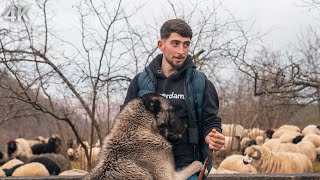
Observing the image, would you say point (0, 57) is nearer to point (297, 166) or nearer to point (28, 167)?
point (28, 167)

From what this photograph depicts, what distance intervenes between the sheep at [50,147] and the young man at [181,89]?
18462mm

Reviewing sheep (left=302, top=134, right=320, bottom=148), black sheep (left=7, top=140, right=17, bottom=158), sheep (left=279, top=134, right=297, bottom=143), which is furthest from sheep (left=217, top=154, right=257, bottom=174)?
black sheep (left=7, top=140, right=17, bottom=158)

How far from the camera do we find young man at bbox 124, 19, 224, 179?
360 centimetres

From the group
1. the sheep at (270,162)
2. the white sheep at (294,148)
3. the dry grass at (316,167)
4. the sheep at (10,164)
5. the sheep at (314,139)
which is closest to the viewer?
the sheep at (270,162)

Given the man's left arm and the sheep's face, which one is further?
the sheep's face

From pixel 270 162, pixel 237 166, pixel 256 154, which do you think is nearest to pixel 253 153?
pixel 256 154

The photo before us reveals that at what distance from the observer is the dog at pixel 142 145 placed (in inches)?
131

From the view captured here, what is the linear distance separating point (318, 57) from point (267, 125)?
69.9 ft

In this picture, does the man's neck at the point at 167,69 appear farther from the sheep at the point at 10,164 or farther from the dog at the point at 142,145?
the sheep at the point at 10,164

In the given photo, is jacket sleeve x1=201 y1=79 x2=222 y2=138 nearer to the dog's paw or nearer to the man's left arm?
the man's left arm

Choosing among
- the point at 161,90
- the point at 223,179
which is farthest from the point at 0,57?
the point at 161,90

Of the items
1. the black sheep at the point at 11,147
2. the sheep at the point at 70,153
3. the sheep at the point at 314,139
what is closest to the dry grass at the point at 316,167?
the sheep at the point at 314,139

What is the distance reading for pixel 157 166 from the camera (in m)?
3.38

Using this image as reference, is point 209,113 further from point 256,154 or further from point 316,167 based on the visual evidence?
point 316,167
